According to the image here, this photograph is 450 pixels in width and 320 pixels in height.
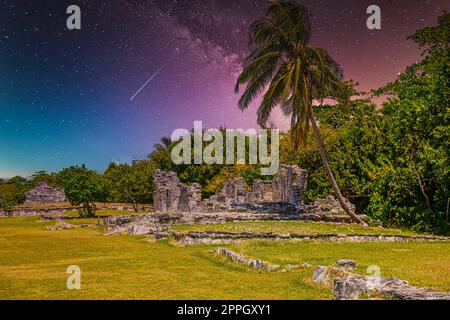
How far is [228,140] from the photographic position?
64250 mm

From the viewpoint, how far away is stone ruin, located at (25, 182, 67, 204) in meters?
69.1

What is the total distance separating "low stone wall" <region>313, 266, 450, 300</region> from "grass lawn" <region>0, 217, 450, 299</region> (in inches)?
15.9

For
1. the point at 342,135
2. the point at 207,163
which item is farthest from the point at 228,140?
the point at 342,135

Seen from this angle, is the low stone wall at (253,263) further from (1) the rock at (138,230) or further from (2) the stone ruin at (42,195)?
(2) the stone ruin at (42,195)

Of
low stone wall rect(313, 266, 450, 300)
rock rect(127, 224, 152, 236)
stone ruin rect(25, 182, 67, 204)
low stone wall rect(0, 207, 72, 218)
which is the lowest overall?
low stone wall rect(0, 207, 72, 218)

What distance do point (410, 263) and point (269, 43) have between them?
15847 mm

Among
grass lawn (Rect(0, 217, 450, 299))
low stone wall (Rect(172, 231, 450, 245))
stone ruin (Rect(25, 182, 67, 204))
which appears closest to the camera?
grass lawn (Rect(0, 217, 450, 299))

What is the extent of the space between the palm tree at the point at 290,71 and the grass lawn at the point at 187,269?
893 centimetres

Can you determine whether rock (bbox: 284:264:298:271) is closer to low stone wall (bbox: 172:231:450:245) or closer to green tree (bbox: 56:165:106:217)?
low stone wall (bbox: 172:231:450:245)

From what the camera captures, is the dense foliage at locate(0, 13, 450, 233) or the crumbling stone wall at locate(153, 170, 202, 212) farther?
the crumbling stone wall at locate(153, 170, 202, 212)

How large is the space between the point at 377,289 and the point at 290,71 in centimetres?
1720

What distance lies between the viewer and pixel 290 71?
23.3 metres

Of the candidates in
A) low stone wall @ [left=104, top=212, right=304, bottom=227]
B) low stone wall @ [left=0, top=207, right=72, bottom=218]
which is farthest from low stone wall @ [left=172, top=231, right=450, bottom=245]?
low stone wall @ [left=0, top=207, right=72, bottom=218]

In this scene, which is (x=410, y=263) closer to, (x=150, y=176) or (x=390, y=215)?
(x=390, y=215)
